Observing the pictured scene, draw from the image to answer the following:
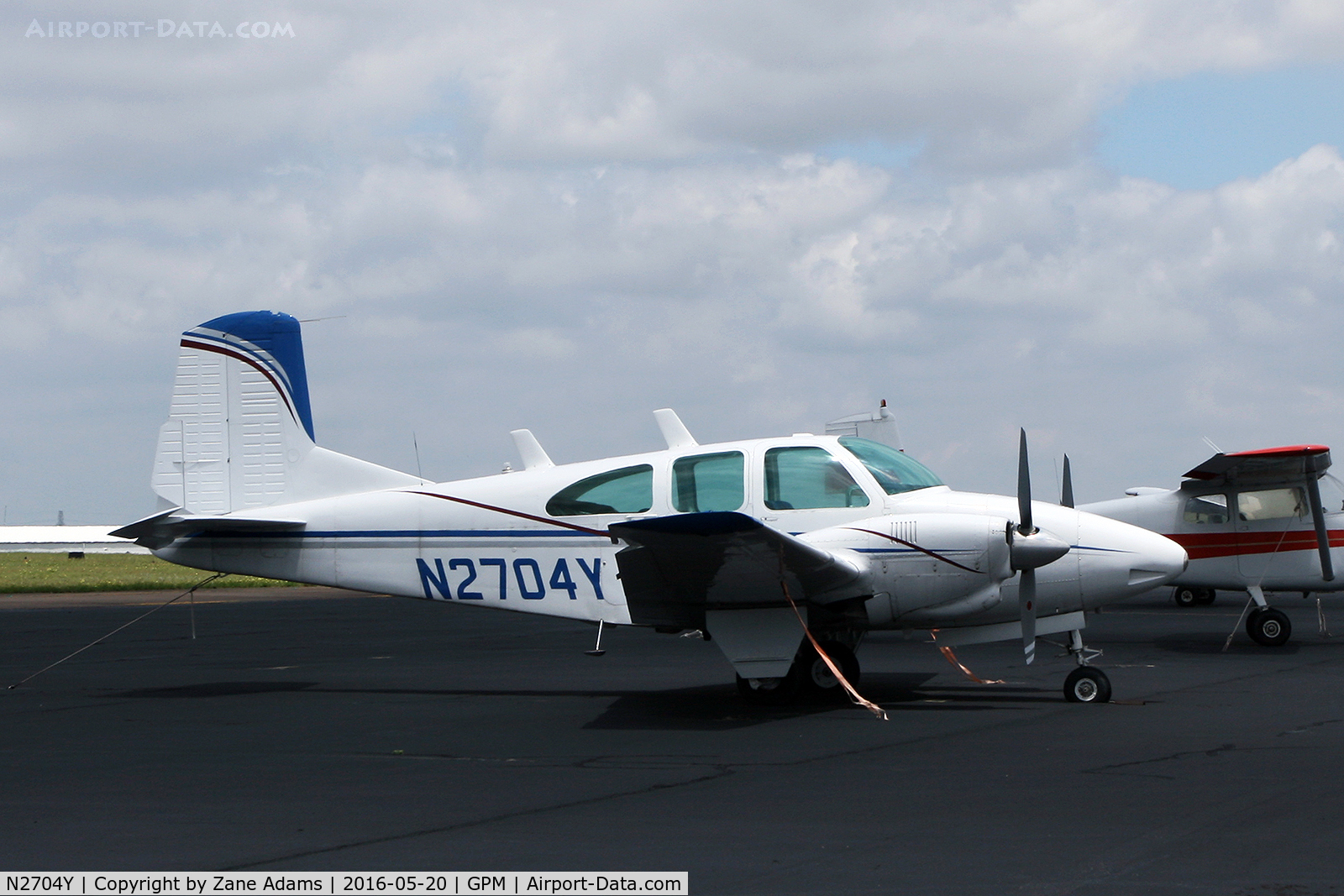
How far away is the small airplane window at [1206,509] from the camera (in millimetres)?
16891

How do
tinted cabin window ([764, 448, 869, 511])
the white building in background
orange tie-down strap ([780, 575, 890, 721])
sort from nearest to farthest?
orange tie-down strap ([780, 575, 890, 721]) < tinted cabin window ([764, 448, 869, 511]) < the white building in background

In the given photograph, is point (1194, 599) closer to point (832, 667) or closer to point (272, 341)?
point (832, 667)

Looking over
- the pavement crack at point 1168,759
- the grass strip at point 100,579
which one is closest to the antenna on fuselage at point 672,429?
the pavement crack at point 1168,759

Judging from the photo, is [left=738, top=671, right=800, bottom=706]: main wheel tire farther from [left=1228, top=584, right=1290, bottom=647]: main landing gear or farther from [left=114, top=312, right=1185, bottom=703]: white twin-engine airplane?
[left=1228, top=584, right=1290, bottom=647]: main landing gear

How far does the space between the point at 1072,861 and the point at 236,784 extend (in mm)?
4897

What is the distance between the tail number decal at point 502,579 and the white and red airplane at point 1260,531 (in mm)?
8876

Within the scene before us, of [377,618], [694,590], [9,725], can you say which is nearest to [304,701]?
[9,725]

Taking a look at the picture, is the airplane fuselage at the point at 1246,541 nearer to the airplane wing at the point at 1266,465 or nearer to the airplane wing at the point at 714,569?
the airplane wing at the point at 1266,465

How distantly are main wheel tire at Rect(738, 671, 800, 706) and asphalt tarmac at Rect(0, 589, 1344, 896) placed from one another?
295 mm

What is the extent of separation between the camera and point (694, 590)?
1027cm

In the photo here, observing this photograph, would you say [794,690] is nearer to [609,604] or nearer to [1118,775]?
[609,604]

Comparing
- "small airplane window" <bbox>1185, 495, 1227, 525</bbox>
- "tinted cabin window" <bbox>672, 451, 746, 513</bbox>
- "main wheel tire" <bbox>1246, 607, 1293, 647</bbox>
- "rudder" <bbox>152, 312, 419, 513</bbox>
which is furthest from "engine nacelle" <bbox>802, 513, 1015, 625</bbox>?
"small airplane window" <bbox>1185, 495, 1227, 525</bbox>

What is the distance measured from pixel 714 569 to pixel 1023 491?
105 inches

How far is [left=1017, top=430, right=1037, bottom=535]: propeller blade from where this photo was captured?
32.9 feet
